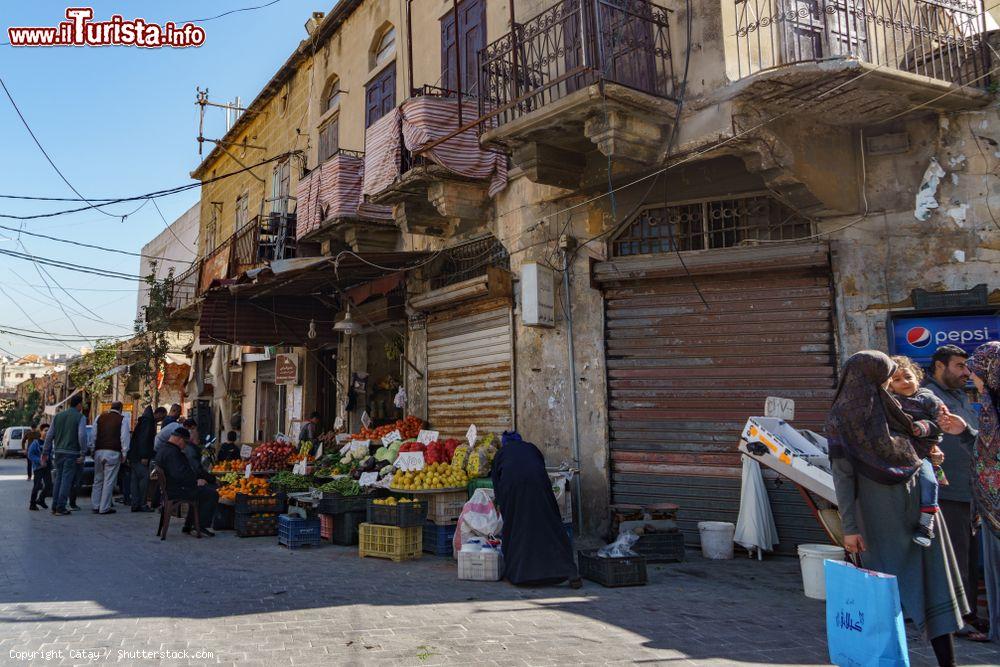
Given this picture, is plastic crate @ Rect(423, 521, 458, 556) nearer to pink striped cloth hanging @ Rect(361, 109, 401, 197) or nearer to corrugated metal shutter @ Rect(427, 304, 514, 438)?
corrugated metal shutter @ Rect(427, 304, 514, 438)

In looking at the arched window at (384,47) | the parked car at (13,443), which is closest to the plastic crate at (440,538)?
the arched window at (384,47)

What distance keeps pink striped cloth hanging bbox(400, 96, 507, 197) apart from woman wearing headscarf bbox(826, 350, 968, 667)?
22.2 feet

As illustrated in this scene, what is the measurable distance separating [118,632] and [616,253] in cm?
663

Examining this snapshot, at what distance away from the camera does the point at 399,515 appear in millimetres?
7332

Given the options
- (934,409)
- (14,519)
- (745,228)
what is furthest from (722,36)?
(14,519)

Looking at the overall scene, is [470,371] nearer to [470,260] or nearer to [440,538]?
[470,260]

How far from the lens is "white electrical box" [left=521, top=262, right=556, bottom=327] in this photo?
873cm

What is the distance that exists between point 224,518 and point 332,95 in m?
10.3

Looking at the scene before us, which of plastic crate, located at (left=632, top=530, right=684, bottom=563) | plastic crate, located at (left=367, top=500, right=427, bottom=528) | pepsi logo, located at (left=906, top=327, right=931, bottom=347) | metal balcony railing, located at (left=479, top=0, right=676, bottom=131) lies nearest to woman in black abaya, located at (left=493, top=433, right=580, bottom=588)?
plastic crate, located at (left=632, top=530, right=684, bottom=563)

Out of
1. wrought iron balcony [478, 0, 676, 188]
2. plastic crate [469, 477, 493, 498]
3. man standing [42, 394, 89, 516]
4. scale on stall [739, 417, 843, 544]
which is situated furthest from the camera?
man standing [42, 394, 89, 516]

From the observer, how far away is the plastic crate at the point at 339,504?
27.6ft

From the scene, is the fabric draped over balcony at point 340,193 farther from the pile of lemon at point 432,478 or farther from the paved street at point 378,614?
the paved street at point 378,614

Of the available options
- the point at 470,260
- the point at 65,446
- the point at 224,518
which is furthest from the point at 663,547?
the point at 65,446

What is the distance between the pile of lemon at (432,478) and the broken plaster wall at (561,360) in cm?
150
